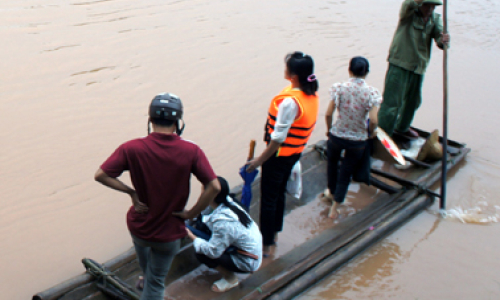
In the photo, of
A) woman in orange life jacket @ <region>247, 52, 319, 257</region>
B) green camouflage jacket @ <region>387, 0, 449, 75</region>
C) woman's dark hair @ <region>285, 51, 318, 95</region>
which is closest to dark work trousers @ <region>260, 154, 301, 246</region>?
woman in orange life jacket @ <region>247, 52, 319, 257</region>

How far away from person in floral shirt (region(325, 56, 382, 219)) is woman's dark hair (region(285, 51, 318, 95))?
78cm

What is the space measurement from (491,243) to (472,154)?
7.20ft

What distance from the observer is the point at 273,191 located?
3643mm

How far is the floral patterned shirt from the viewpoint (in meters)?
3.94

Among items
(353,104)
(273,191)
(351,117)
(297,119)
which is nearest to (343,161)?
(351,117)

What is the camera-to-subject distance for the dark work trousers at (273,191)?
11.6ft

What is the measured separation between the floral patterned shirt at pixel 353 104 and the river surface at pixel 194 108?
45.7 inches

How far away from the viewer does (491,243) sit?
4.56 meters

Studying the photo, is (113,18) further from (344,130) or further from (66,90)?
(344,130)

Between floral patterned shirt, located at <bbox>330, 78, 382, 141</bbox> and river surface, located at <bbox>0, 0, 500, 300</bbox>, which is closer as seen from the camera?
floral patterned shirt, located at <bbox>330, 78, 382, 141</bbox>

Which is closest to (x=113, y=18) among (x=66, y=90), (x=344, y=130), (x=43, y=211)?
(x=66, y=90)

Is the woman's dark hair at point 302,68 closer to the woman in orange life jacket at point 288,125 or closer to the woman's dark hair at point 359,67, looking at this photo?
the woman in orange life jacket at point 288,125

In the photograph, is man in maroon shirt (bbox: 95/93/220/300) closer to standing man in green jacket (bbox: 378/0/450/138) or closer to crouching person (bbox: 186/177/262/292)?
crouching person (bbox: 186/177/262/292)

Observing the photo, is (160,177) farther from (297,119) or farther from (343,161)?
(343,161)
